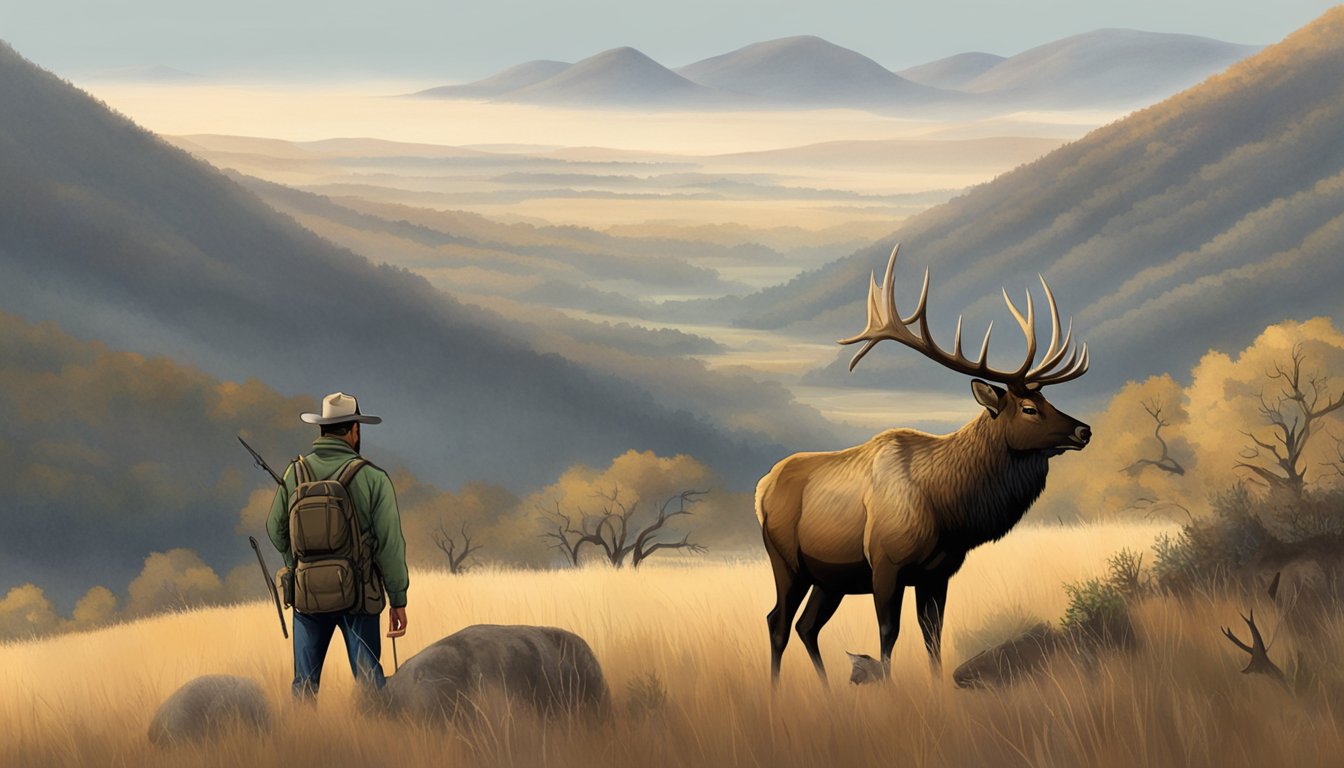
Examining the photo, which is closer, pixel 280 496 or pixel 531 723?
pixel 531 723

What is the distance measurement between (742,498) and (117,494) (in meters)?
40.1

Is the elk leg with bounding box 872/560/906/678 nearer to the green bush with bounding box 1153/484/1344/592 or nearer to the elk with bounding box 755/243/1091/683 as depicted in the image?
the elk with bounding box 755/243/1091/683

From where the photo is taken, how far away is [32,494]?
8306 cm

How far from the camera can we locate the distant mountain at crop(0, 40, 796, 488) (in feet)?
A: 461

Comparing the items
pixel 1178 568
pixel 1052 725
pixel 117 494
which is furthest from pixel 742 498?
pixel 1052 725

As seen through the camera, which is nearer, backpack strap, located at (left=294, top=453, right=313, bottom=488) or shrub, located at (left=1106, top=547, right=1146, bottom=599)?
backpack strap, located at (left=294, top=453, right=313, bottom=488)

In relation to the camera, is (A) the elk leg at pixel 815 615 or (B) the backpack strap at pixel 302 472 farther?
(A) the elk leg at pixel 815 615

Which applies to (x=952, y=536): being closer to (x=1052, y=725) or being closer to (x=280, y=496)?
(x=1052, y=725)

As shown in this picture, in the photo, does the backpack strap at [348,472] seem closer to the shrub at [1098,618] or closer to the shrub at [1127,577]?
the shrub at [1098,618]

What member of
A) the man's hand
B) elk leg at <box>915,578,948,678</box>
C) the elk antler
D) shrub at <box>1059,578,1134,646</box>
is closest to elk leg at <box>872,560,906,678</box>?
elk leg at <box>915,578,948,678</box>

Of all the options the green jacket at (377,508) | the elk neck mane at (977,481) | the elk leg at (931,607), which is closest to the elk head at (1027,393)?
the elk neck mane at (977,481)

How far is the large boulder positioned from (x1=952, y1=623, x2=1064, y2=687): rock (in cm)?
227

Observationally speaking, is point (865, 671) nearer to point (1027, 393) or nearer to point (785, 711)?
point (785, 711)

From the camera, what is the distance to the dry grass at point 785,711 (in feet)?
25.6
